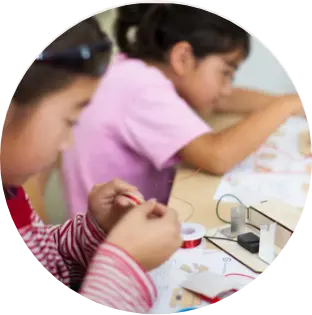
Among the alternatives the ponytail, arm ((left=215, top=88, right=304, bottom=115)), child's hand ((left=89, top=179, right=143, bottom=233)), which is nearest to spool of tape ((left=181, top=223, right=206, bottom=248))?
child's hand ((left=89, top=179, right=143, bottom=233))

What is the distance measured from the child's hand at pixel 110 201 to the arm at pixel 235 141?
0.13 meters

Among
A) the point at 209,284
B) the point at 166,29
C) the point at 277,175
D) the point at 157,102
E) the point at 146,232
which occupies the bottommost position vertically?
the point at 209,284

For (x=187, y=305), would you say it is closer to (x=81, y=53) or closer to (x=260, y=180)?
(x=260, y=180)

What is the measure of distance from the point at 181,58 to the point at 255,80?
145 millimetres

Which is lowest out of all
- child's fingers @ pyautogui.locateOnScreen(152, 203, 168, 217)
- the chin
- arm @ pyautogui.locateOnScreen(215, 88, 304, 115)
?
child's fingers @ pyautogui.locateOnScreen(152, 203, 168, 217)

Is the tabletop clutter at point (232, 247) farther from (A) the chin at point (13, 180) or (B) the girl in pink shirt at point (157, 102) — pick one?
(A) the chin at point (13, 180)

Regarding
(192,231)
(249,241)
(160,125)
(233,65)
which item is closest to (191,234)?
(192,231)

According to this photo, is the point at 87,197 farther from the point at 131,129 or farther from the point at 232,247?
the point at 232,247

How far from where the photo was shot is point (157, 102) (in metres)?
0.99

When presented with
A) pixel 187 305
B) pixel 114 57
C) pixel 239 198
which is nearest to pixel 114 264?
pixel 187 305

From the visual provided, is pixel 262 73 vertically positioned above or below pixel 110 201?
above

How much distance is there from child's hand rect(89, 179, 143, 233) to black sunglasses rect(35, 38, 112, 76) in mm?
208

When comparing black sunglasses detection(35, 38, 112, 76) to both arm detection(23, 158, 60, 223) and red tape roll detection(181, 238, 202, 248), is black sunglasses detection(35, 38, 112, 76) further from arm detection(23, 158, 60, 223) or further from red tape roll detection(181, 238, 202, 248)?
red tape roll detection(181, 238, 202, 248)

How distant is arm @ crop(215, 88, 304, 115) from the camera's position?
3.34ft
